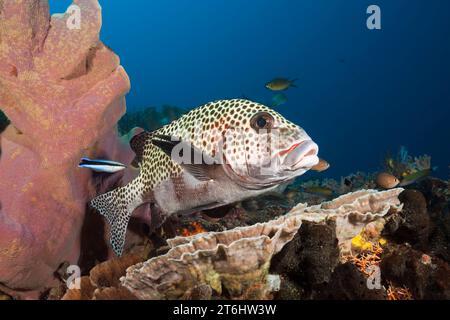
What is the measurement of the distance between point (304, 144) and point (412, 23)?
125866 mm

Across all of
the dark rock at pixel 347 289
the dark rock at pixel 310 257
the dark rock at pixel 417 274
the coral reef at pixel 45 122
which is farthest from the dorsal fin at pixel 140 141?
the dark rock at pixel 417 274

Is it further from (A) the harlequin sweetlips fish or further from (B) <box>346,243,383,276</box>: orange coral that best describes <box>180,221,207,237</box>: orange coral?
(B) <box>346,243,383,276</box>: orange coral

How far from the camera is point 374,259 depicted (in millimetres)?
3279

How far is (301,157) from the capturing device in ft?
8.37

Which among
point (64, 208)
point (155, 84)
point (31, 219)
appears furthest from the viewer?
point (155, 84)

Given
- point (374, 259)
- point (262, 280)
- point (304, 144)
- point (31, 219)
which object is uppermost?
point (304, 144)

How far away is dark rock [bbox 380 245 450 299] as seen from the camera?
9.04 ft

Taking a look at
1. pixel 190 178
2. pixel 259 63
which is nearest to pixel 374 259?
pixel 190 178

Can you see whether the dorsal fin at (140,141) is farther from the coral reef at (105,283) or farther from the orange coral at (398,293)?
the orange coral at (398,293)

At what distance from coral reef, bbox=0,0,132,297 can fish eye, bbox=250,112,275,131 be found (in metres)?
1.64

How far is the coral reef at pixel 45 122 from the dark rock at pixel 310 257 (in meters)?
2.32

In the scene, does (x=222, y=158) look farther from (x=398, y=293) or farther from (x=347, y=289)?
(x=398, y=293)

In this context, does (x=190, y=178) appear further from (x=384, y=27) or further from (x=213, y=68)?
(x=213, y=68)

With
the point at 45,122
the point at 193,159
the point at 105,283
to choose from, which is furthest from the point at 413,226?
the point at 45,122
